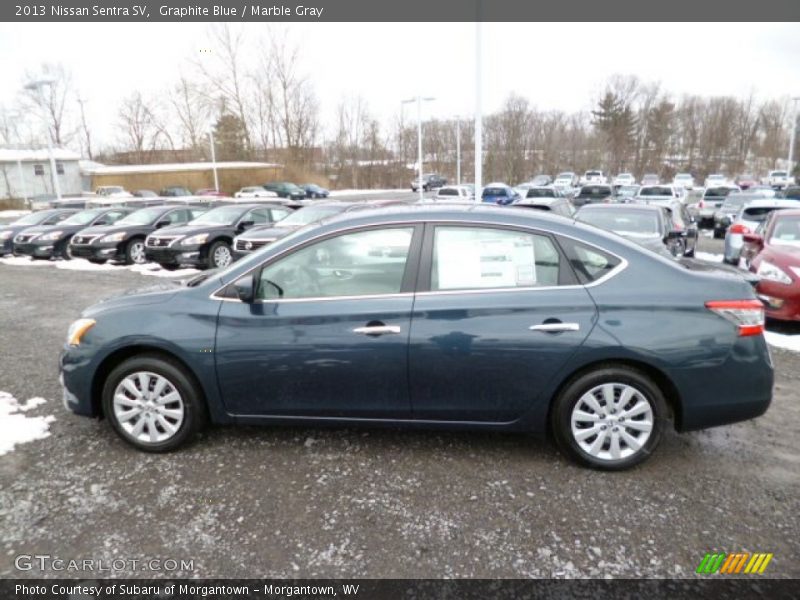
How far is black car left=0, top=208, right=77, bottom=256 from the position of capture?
15.4 meters

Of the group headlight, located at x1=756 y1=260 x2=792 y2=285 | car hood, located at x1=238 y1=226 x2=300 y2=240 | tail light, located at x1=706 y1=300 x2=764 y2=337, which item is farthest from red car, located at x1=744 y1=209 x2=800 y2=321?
car hood, located at x1=238 y1=226 x2=300 y2=240

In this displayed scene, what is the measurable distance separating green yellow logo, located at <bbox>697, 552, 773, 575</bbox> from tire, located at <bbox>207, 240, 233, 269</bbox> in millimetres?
10941

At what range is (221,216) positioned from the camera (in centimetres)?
1298

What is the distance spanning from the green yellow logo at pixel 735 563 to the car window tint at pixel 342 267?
88.2 inches

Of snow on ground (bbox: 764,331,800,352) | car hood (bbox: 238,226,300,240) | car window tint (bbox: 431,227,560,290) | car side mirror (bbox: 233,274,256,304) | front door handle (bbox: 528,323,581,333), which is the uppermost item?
car window tint (bbox: 431,227,560,290)

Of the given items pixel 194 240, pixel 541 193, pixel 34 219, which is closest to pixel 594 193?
pixel 541 193

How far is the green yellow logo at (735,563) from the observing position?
248 centimetres

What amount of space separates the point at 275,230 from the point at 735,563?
10350 millimetres

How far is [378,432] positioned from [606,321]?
181 centimetres

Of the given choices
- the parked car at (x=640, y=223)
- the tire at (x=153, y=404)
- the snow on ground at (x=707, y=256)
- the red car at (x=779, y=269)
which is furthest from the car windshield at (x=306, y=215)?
the snow on ground at (x=707, y=256)

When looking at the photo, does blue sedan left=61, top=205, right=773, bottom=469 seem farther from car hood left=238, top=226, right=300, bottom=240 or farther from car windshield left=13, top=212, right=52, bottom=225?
car windshield left=13, top=212, right=52, bottom=225

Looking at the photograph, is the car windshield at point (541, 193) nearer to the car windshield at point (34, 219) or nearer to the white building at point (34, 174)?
the car windshield at point (34, 219)

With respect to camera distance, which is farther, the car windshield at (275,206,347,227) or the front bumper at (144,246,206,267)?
the car windshield at (275,206,347,227)

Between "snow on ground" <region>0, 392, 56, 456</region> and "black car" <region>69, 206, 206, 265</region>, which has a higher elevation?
"black car" <region>69, 206, 206, 265</region>
